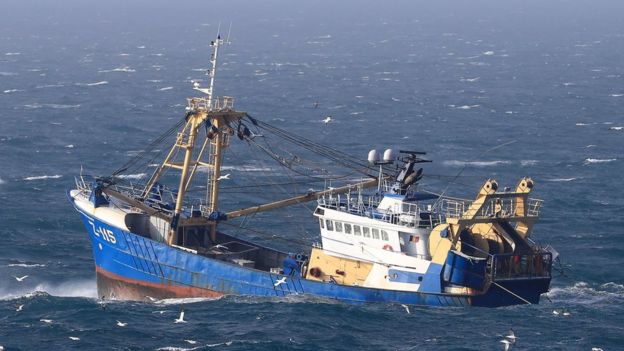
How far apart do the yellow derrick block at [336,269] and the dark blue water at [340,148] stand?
10.8 feet

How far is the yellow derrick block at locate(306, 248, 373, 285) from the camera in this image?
2613 inches

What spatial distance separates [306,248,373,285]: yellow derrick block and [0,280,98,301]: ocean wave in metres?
13.5

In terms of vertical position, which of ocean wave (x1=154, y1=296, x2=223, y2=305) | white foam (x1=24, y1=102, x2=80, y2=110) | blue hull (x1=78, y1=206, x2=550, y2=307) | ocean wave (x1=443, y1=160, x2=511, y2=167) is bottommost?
ocean wave (x1=154, y1=296, x2=223, y2=305)

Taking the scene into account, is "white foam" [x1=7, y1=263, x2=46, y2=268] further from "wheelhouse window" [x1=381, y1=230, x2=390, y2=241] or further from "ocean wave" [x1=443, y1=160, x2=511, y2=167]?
"ocean wave" [x1=443, y1=160, x2=511, y2=167]

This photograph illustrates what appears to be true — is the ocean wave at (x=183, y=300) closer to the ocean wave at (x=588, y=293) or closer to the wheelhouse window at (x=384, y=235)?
the wheelhouse window at (x=384, y=235)

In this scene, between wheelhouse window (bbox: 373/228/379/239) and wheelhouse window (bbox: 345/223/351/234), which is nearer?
wheelhouse window (bbox: 373/228/379/239)

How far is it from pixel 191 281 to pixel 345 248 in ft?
28.7

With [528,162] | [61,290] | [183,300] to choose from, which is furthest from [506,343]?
[528,162]

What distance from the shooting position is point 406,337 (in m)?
58.8

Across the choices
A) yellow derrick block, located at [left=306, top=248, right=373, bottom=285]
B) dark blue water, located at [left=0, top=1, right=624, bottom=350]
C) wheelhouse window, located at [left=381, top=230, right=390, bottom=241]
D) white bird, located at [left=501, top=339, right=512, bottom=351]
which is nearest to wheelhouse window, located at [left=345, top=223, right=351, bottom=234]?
yellow derrick block, located at [left=306, top=248, right=373, bottom=285]

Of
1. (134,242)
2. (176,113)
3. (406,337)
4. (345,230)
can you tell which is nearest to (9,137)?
(176,113)

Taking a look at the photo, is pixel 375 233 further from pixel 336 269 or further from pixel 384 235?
pixel 336 269

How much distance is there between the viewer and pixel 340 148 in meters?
117

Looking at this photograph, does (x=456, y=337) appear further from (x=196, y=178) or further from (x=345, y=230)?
(x=196, y=178)
